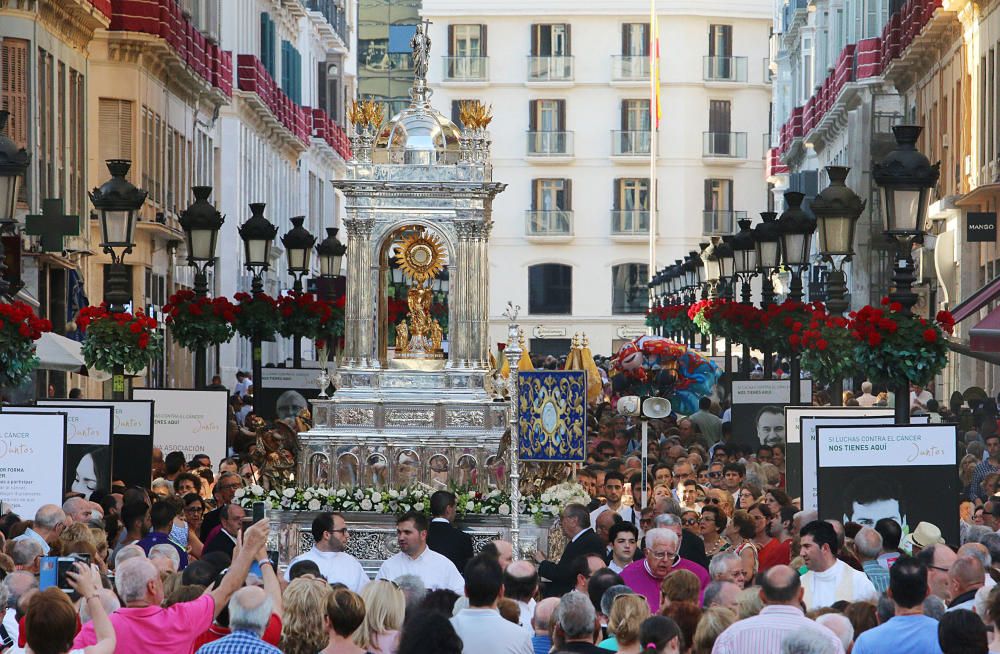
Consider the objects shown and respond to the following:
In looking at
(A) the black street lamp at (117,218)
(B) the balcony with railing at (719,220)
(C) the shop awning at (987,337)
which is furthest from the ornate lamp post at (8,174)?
(B) the balcony with railing at (719,220)

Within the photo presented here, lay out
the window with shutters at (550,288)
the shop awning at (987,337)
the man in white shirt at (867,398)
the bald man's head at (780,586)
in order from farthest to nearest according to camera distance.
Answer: the window with shutters at (550,288), the man in white shirt at (867,398), the shop awning at (987,337), the bald man's head at (780,586)

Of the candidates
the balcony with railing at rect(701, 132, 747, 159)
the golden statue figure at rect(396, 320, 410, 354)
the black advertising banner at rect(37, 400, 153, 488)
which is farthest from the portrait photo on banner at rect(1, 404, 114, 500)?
the balcony with railing at rect(701, 132, 747, 159)

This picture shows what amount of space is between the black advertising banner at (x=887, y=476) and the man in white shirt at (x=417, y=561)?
3.69 m

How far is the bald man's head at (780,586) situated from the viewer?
10961 mm

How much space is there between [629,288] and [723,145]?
6.40 meters

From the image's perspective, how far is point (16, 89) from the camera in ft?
115

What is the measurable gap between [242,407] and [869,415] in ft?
53.8

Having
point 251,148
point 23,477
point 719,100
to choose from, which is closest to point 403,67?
point 719,100

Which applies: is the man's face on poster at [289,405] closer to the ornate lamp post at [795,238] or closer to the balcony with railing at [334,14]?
the ornate lamp post at [795,238]

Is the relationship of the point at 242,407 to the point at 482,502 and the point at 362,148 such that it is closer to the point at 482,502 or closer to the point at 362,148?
the point at 362,148

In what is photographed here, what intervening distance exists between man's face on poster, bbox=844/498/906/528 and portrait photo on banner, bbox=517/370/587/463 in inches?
147

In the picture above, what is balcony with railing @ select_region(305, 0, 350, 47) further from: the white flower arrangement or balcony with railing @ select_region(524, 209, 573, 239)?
the white flower arrangement

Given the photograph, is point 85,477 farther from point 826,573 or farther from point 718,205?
point 718,205

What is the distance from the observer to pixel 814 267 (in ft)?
192
